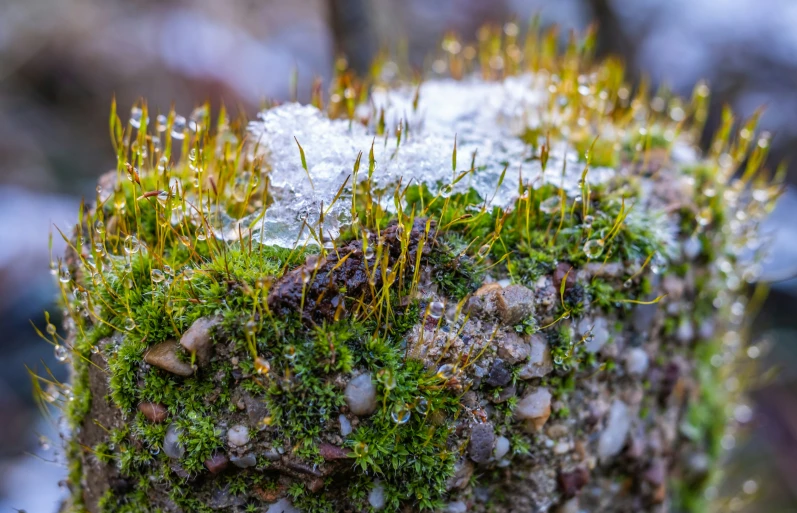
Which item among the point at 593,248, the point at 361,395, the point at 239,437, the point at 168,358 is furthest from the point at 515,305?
the point at 168,358

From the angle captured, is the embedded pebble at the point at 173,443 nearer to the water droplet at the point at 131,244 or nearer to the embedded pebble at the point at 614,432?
the water droplet at the point at 131,244

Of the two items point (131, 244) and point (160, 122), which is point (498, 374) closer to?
point (131, 244)

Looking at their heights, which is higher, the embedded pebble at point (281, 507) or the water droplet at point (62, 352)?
the water droplet at point (62, 352)

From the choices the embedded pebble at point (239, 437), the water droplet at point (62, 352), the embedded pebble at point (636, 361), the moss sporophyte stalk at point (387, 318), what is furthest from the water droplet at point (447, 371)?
the water droplet at point (62, 352)

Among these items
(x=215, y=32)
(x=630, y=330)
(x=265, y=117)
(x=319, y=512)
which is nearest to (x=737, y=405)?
(x=630, y=330)

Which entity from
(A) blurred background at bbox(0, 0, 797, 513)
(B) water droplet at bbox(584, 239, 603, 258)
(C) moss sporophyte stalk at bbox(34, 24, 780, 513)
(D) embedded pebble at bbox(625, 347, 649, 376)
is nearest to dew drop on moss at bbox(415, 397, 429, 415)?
(C) moss sporophyte stalk at bbox(34, 24, 780, 513)

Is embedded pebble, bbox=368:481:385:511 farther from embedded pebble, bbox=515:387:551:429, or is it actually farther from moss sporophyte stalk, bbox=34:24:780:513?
embedded pebble, bbox=515:387:551:429
